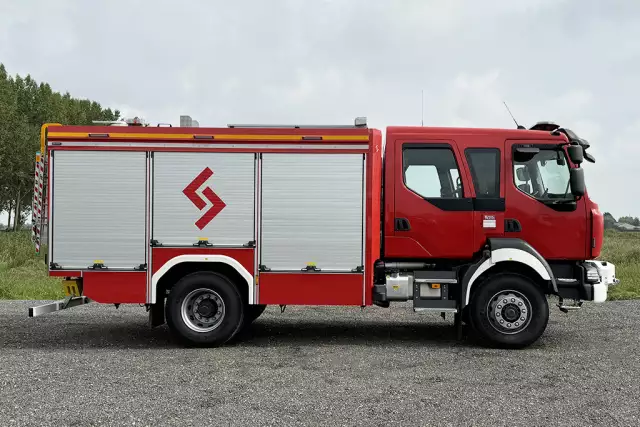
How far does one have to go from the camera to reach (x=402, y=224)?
28.5 ft

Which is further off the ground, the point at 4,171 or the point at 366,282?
the point at 4,171

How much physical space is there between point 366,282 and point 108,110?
56.9 meters

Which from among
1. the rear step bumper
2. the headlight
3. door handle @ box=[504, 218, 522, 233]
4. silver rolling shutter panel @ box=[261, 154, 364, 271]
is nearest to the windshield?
door handle @ box=[504, 218, 522, 233]

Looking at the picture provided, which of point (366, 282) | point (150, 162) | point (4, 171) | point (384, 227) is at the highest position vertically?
point (4, 171)

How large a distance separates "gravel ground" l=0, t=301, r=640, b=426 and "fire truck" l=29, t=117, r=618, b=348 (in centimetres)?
67

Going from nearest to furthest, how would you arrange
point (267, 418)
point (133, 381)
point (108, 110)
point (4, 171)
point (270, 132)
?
point (267, 418) < point (133, 381) < point (270, 132) < point (4, 171) < point (108, 110)

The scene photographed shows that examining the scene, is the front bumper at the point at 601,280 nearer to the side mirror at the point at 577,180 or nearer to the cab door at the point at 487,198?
the side mirror at the point at 577,180

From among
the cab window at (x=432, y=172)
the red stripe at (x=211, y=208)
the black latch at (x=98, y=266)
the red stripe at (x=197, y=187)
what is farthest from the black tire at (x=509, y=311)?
the black latch at (x=98, y=266)

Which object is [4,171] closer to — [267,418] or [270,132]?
[270,132]

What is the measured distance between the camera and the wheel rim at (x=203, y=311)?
8656mm

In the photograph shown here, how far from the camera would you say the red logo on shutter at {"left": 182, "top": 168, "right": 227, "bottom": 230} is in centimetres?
859

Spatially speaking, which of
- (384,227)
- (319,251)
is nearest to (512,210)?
(384,227)

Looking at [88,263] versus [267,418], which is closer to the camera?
[267,418]

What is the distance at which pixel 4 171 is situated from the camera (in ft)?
145
